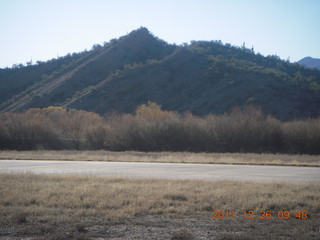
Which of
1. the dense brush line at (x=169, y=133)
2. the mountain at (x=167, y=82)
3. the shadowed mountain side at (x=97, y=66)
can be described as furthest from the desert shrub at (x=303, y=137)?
the shadowed mountain side at (x=97, y=66)

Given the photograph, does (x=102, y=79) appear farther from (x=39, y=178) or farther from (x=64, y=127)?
(x=39, y=178)

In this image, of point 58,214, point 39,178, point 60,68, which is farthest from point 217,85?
point 58,214

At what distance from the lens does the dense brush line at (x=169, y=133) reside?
38.6 meters

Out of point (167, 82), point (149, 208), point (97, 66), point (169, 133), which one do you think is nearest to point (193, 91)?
point (167, 82)

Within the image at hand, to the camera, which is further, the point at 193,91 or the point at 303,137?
the point at 193,91

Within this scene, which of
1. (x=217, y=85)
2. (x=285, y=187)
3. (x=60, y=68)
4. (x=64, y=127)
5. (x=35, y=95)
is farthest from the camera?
(x=60, y=68)

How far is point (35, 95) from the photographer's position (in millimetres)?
74312

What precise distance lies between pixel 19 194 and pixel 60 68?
87.0m

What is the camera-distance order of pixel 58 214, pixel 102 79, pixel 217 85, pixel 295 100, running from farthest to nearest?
pixel 102 79, pixel 217 85, pixel 295 100, pixel 58 214
